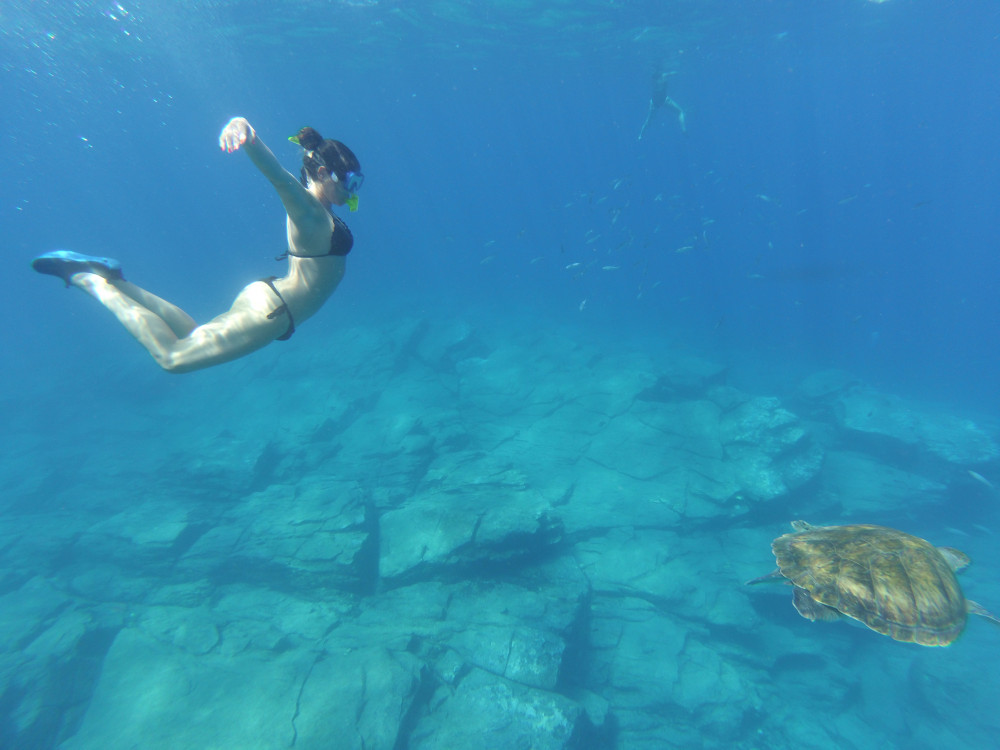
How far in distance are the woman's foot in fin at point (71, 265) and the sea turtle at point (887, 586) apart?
685 cm

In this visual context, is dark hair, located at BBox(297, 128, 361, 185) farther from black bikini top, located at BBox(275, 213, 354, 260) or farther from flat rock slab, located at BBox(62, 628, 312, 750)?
flat rock slab, located at BBox(62, 628, 312, 750)

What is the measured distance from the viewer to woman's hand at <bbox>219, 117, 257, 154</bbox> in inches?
105

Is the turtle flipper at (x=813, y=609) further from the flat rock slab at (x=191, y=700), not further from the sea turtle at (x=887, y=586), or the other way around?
the flat rock slab at (x=191, y=700)

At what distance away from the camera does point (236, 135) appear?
269 cm

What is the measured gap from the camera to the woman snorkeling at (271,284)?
322 cm

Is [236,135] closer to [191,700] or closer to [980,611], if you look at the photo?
[980,611]

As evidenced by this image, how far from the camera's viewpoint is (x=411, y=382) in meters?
16.8

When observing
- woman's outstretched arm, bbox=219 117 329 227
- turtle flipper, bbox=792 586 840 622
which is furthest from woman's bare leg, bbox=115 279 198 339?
turtle flipper, bbox=792 586 840 622

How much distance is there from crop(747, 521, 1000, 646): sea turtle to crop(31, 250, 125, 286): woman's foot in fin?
6.85 m

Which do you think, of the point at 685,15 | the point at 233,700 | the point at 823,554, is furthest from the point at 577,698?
the point at 685,15

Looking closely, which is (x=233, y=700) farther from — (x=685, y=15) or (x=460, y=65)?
(x=460, y=65)

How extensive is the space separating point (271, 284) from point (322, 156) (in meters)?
1.16

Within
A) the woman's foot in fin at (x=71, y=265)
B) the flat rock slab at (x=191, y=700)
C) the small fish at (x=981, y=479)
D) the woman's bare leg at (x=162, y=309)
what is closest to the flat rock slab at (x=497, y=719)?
the flat rock slab at (x=191, y=700)

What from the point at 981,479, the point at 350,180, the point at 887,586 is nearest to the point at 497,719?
the point at 887,586
